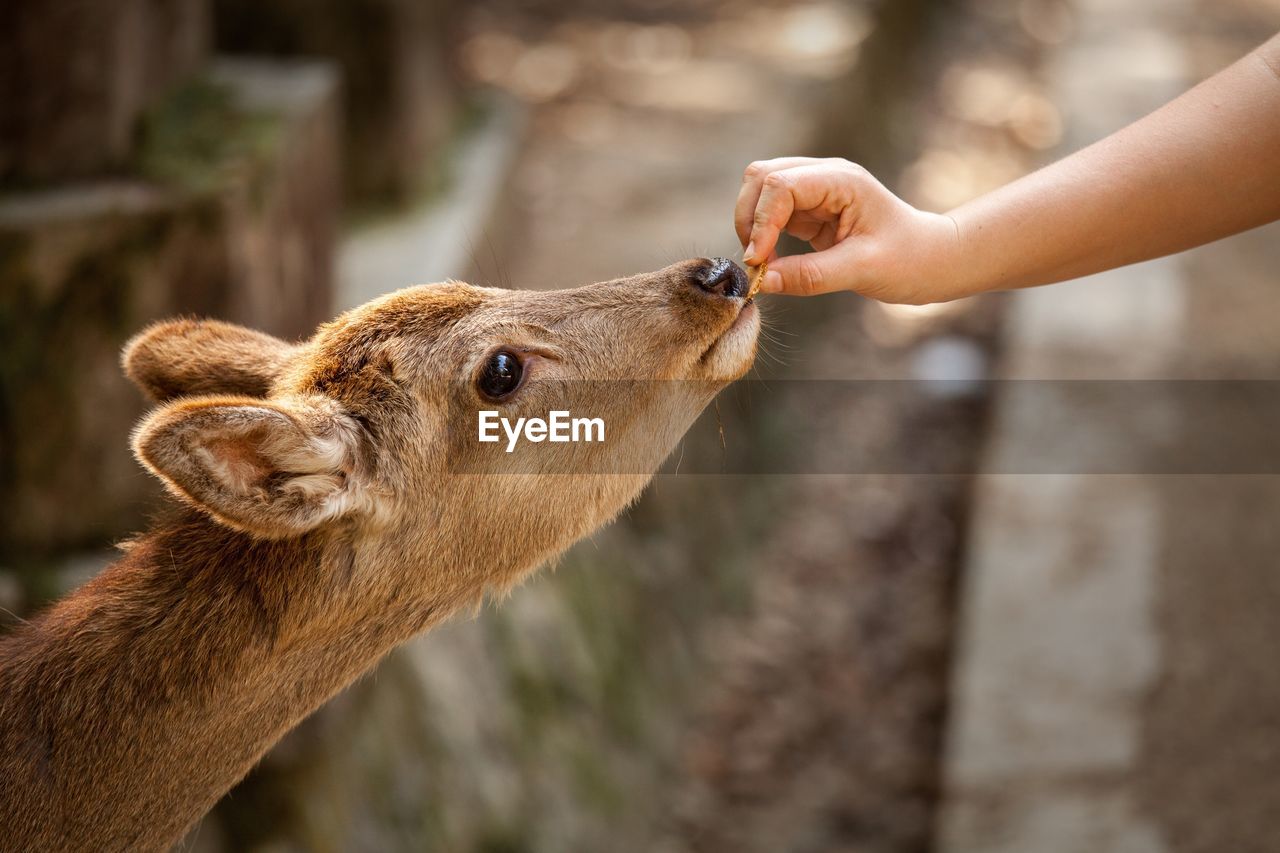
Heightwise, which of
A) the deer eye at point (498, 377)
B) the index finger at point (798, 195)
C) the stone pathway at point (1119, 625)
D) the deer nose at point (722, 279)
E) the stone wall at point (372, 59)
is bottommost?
the stone pathway at point (1119, 625)

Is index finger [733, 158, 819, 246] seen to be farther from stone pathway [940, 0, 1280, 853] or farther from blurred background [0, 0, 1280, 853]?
stone pathway [940, 0, 1280, 853]

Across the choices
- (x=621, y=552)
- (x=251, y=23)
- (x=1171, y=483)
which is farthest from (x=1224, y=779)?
(x=251, y=23)

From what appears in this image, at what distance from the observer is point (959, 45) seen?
13.3 m

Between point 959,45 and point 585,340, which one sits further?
point 959,45

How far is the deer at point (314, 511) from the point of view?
2863 millimetres

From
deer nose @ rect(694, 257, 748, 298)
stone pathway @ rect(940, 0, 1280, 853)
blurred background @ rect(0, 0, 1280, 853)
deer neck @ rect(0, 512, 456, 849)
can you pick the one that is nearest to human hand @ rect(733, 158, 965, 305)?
deer nose @ rect(694, 257, 748, 298)

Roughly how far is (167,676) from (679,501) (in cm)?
392

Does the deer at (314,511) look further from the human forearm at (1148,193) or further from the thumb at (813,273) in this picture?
the human forearm at (1148,193)

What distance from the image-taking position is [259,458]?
2783mm

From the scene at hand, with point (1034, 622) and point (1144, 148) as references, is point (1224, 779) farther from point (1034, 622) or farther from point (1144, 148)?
point (1144, 148)

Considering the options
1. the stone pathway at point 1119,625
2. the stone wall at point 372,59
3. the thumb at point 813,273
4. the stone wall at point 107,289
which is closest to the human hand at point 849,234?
the thumb at point 813,273

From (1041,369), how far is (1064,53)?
5546 mm

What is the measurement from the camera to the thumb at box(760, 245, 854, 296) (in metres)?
2.86

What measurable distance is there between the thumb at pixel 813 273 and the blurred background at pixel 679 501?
95 cm
